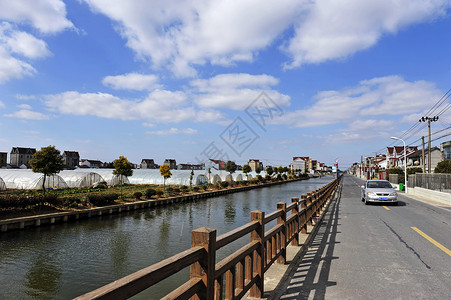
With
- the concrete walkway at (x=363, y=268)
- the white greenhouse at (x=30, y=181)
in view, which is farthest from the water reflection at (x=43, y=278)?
the white greenhouse at (x=30, y=181)

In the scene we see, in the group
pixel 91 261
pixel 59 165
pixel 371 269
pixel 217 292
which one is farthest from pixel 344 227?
pixel 59 165

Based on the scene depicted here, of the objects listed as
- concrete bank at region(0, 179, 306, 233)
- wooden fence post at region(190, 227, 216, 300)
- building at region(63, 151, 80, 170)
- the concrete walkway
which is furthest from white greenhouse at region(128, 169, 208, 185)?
building at region(63, 151, 80, 170)

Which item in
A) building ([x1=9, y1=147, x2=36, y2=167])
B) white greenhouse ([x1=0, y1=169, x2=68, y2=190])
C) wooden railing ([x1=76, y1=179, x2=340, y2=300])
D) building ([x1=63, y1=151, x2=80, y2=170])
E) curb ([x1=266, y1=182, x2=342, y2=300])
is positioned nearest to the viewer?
wooden railing ([x1=76, y1=179, x2=340, y2=300])

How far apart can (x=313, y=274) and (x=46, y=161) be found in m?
25.4

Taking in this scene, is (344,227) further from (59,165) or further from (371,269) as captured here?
(59,165)

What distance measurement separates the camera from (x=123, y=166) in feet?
99.7

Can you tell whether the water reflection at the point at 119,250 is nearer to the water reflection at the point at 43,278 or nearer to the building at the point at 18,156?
the water reflection at the point at 43,278

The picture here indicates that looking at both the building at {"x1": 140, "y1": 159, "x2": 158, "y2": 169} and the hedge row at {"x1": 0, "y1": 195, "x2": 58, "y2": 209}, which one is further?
the building at {"x1": 140, "y1": 159, "x2": 158, "y2": 169}

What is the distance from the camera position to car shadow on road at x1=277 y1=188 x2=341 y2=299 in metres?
4.39

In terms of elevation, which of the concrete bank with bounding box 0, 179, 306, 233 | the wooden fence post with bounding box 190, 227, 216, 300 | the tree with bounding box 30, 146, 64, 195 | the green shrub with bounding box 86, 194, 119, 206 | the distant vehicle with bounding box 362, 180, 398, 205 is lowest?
the concrete bank with bounding box 0, 179, 306, 233

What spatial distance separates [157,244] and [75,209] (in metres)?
10.0

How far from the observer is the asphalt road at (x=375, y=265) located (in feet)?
14.8

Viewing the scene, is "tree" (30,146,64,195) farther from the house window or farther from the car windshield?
the house window

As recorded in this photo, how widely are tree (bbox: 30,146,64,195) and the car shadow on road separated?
23.9 meters
